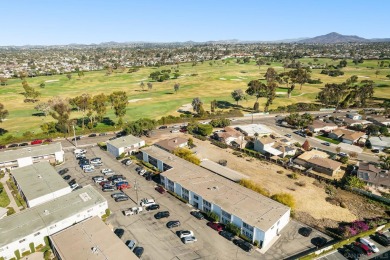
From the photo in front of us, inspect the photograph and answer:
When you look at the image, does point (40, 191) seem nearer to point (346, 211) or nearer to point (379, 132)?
point (346, 211)

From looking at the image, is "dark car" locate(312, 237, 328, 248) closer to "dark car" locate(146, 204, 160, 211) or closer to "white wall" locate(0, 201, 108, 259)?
"dark car" locate(146, 204, 160, 211)

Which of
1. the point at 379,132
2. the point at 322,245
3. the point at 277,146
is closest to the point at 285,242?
the point at 322,245

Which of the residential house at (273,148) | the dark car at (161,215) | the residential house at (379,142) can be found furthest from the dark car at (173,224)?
the residential house at (379,142)

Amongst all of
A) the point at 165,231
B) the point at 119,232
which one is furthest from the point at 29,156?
the point at 165,231

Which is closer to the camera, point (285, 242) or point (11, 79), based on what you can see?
point (285, 242)

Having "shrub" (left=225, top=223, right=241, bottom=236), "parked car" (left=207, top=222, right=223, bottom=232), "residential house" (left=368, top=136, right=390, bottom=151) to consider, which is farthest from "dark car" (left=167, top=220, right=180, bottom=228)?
"residential house" (left=368, top=136, right=390, bottom=151)
